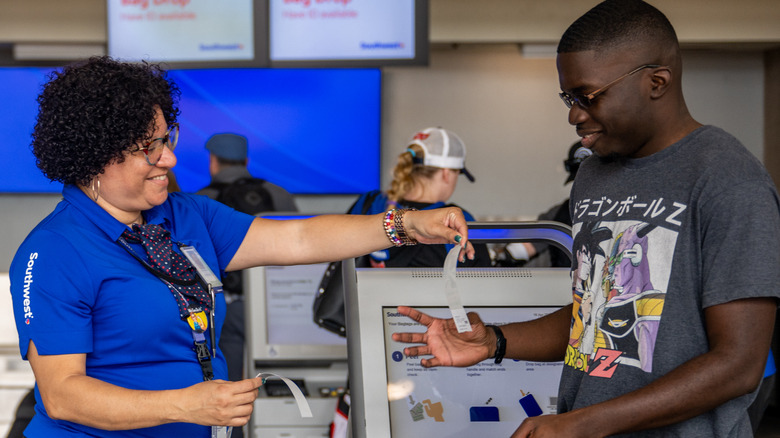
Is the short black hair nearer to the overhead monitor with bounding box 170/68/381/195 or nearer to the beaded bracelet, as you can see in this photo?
the beaded bracelet

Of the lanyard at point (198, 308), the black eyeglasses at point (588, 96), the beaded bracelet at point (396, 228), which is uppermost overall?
the black eyeglasses at point (588, 96)

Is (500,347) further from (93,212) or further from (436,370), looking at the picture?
(93,212)

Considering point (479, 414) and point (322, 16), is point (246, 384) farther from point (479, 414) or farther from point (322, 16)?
point (322, 16)

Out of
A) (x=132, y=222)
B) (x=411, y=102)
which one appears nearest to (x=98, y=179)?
(x=132, y=222)

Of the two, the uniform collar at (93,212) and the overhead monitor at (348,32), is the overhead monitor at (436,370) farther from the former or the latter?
the overhead monitor at (348,32)

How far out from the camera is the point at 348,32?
5082 millimetres

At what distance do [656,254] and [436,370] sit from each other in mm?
1001

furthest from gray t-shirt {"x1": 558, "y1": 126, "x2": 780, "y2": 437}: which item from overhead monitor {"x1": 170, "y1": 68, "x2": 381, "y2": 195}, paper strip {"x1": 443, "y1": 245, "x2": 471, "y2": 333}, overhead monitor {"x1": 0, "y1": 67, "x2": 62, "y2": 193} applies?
overhead monitor {"x1": 0, "y1": 67, "x2": 62, "y2": 193}

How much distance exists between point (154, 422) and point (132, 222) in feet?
1.55

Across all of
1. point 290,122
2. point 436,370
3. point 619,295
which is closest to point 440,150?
point 436,370

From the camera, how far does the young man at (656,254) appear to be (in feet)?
4.03

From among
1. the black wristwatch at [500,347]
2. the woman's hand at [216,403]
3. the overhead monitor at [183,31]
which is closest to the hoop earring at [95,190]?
the woman's hand at [216,403]

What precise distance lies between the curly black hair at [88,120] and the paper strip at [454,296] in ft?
2.33

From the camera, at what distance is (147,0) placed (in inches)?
202
